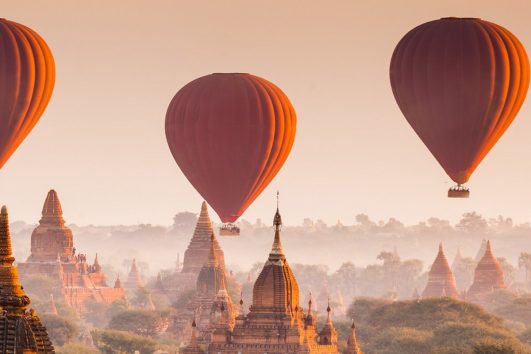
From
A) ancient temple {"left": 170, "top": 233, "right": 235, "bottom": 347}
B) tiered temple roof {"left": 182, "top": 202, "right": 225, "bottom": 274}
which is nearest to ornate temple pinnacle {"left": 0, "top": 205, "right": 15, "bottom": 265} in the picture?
ancient temple {"left": 170, "top": 233, "right": 235, "bottom": 347}

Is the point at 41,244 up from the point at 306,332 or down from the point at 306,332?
up

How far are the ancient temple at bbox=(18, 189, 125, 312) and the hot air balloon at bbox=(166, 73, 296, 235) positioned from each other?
50845mm

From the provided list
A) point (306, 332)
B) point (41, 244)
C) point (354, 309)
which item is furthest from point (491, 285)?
point (306, 332)

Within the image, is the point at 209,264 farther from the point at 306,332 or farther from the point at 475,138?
the point at 475,138

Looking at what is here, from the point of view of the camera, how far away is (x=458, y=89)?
78938mm

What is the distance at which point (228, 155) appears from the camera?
84312 millimetres

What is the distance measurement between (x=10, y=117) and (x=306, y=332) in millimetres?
13555

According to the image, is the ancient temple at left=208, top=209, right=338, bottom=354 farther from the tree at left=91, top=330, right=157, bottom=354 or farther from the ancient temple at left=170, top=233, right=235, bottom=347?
the tree at left=91, top=330, right=157, bottom=354

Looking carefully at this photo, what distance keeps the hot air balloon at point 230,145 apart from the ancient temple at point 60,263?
50.8m

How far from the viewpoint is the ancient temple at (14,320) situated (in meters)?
48.7

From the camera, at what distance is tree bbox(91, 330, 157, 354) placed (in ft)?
385

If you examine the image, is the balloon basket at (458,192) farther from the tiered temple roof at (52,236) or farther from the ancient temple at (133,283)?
the ancient temple at (133,283)

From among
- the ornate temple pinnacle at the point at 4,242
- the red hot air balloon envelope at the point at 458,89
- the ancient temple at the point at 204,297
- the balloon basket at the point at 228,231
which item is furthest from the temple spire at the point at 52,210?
the ornate temple pinnacle at the point at 4,242

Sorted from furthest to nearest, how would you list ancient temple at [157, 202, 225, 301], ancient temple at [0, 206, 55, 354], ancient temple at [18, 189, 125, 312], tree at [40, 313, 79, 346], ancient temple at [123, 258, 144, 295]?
1. ancient temple at [123, 258, 144, 295]
2. ancient temple at [157, 202, 225, 301]
3. ancient temple at [18, 189, 125, 312]
4. tree at [40, 313, 79, 346]
5. ancient temple at [0, 206, 55, 354]
